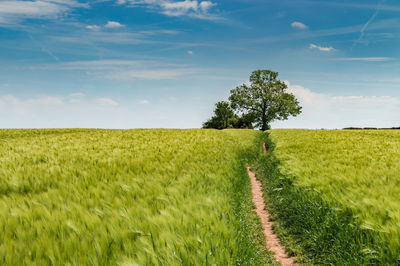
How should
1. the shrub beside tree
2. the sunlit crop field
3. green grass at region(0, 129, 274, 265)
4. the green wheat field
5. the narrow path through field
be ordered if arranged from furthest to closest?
1. the shrub beside tree
2. the narrow path through field
3. the sunlit crop field
4. the green wheat field
5. green grass at region(0, 129, 274, 265)

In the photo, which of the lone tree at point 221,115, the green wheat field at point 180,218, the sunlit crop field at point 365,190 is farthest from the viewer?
the lone tree at point 221,115

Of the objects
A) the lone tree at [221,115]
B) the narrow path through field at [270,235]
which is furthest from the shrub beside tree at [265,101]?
the narrow path through field at [270,235]

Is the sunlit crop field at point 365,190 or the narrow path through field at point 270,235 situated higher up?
the sunlit crop field at point 365,190

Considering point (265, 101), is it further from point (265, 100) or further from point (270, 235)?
point (270, 235)

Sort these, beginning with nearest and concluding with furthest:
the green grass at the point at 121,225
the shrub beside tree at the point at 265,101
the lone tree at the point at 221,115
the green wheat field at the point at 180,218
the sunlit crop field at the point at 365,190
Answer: the green grass at the point at 121,225
the green wheat field at the point at 180,218
the sunlit crop field at the point at 365,190
the shrub beside tree at the point at 265,101
the lone tree at the point at 221,115

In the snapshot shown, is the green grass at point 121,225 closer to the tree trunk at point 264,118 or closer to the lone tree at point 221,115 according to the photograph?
the tree trunk at point 264,118

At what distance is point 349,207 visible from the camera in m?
4.43

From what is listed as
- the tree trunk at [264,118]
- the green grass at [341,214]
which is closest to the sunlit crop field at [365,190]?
the green grass at [341,214]

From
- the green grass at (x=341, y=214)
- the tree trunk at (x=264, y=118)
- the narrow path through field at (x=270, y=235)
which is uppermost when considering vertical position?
the tree trunk at (x=264, y=118)

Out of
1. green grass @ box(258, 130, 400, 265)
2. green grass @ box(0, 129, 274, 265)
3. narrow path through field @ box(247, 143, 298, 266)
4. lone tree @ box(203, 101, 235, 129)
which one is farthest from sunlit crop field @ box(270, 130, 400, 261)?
lone tree @ box(203, 101, 235, 129)

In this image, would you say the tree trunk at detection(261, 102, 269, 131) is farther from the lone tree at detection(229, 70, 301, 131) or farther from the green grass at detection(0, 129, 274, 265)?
the green grass at detection(0, 129, 274, 265)

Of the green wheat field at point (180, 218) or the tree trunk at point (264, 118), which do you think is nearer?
the green wheat field at point (180, 218)

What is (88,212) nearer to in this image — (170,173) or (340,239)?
(170,173)

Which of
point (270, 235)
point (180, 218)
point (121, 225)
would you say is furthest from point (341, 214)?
point (121, 225)
